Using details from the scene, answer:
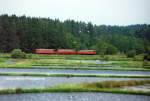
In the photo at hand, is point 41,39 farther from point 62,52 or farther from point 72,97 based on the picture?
point 72,97


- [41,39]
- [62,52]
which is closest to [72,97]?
[62,52]

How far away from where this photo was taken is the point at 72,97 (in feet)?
38.5

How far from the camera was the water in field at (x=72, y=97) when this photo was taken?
11.3 metres

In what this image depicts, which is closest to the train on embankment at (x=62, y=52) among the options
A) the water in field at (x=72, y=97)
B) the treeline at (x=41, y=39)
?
the treeline at (x=41, y=39)

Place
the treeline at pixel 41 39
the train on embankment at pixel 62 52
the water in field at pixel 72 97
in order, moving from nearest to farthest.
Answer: the water in field at pixel 72 97 → the train on embankment at pixel 62 52 → the treeline at pixel 41 39

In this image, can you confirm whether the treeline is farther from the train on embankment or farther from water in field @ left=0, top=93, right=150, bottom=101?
water in field @ left=0, top=93, right=150, bottom=101

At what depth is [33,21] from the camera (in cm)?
5659

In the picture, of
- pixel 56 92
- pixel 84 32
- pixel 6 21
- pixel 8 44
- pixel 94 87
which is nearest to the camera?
pixel 56 92

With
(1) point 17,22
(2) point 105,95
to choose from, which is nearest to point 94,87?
(2) point 105,95

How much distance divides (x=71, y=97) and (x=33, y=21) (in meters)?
46.0

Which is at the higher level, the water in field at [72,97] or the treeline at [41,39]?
the treeline at [41,39]

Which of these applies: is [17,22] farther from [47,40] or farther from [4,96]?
[4,96]

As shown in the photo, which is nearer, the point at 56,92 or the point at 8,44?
the point at 56,92

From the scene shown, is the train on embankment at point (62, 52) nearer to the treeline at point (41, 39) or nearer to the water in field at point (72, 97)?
the treeline at point (41, 39)
